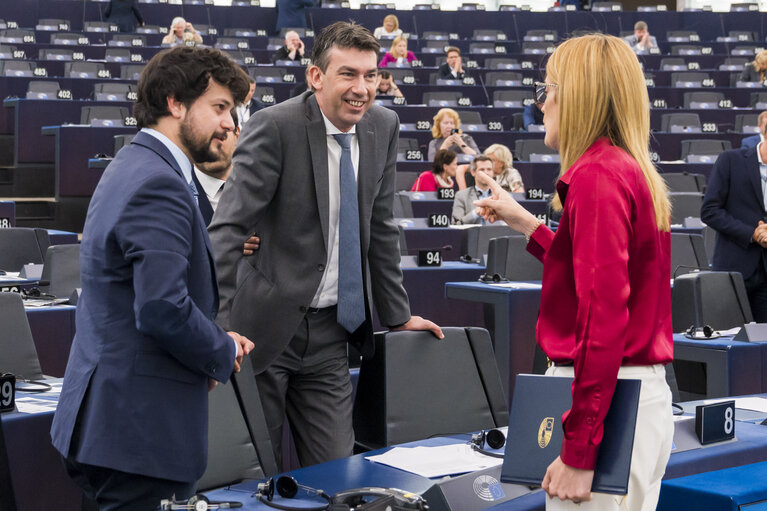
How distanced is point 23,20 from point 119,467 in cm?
1319

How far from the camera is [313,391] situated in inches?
97.0

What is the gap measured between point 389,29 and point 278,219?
11497mm

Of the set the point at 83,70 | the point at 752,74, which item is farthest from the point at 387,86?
the point at 752,74

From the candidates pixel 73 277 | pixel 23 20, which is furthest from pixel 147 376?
pixel 23 20

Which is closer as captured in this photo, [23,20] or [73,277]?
[73,277]

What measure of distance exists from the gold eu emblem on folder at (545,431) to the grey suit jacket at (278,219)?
913 mm

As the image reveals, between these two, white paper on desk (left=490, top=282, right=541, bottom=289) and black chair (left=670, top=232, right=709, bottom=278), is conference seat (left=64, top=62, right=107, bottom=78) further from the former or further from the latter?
black chair (left=670, top=232, right=709, bottom=278)

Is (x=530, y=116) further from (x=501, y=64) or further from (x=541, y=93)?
(x=541, y=93)

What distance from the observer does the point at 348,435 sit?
8.15 ft

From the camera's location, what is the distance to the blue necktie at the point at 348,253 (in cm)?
241

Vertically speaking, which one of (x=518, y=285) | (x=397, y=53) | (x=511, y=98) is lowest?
(x=518, y=285)

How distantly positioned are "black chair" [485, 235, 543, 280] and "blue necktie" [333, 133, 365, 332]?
2.94 m

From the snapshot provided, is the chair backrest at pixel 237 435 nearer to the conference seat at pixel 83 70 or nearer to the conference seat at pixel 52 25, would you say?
the conference seat at pixel 83 70

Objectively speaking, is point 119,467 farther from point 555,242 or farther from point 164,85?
point 555,242
